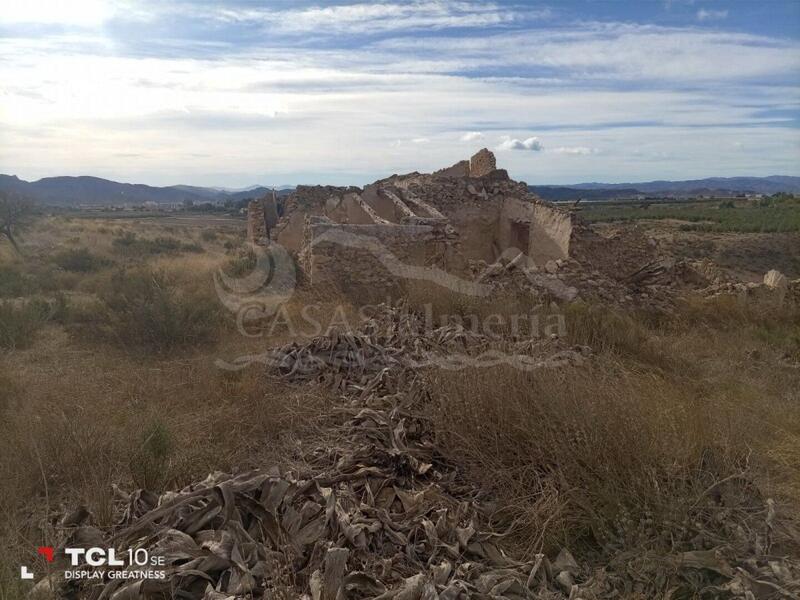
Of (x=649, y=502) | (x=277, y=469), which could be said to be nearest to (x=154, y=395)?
(x=277, y=469)

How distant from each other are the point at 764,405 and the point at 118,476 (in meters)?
5.10

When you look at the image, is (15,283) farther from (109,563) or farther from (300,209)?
(109,563)

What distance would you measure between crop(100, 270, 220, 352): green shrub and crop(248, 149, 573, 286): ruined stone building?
81.7 inches

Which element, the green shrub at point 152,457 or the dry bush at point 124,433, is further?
the green shrub at point 152,457

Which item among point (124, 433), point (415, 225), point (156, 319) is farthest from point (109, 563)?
point (415, 225)

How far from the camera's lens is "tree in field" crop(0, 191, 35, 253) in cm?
1937

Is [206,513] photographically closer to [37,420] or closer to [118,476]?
[118,476]

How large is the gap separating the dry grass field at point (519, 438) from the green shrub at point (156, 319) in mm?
831

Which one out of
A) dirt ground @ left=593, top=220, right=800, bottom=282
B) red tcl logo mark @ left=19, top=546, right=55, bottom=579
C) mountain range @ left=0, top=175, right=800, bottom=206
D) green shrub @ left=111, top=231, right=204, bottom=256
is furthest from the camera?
mountain range @ left=0, top=175, right=800, bottom=206

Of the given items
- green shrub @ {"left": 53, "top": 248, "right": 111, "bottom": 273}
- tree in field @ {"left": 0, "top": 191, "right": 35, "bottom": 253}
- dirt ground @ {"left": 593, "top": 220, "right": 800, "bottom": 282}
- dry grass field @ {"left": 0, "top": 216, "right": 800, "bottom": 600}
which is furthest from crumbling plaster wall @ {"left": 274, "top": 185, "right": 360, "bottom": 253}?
dirt ground @ {"left": 593, "top": 220, "right": 800, "bottom": 282}

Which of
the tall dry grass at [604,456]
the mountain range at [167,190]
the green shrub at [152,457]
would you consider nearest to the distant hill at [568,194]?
the mountain range at [167,190]

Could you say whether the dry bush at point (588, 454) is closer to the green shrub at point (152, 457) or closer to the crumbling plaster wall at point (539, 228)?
the green shrub at point (152, 457)

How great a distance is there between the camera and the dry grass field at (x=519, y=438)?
8.96 ft

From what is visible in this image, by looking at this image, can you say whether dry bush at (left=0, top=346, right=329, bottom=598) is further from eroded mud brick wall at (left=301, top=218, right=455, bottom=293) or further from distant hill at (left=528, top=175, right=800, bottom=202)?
distant hill at (left=528, top=175, right=800, bottom=202)
